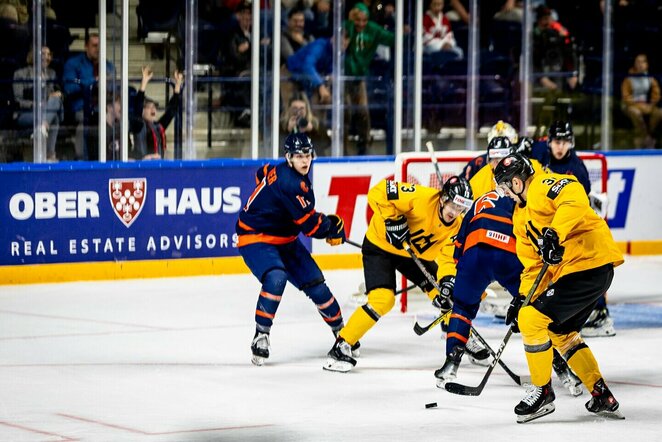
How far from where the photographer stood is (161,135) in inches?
474

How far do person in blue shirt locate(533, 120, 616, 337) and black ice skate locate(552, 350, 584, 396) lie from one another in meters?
1.88

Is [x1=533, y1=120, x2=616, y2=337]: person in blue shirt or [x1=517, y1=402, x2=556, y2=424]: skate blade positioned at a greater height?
[x1=533, y1=120, x2=616, y2=337]: person in blue shirt

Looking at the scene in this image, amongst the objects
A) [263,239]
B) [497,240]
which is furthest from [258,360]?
[497,240]

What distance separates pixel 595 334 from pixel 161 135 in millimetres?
4320

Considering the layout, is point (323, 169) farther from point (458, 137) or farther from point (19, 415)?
point (19, 415)

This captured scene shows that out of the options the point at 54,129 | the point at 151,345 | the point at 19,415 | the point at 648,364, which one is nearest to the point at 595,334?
the point at 648,364

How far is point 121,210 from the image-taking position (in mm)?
11156

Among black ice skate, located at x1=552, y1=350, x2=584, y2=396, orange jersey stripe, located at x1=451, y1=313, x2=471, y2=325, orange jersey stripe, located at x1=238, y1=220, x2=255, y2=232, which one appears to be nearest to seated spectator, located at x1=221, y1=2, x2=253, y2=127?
orange jersey stripe, located at x1=238, y1=220, x2=255, y2=232

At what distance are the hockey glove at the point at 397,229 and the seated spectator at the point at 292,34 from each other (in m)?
4.77

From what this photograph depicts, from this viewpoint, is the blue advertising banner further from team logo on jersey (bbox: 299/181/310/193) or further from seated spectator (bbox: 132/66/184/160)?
team logo on jersey (bbox: 299/181/310/193)

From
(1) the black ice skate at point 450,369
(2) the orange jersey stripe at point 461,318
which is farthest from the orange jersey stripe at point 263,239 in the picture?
(1) the black ice skate at point 450,369

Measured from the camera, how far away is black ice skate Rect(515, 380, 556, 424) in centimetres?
663

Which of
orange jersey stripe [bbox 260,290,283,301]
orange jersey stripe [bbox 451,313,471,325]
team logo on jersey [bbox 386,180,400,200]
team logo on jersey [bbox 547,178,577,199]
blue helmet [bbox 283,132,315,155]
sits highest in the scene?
blue helmet [bbox 283,132,315,155]

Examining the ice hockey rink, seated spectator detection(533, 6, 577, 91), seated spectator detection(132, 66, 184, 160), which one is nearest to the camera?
the ice hockey rink
